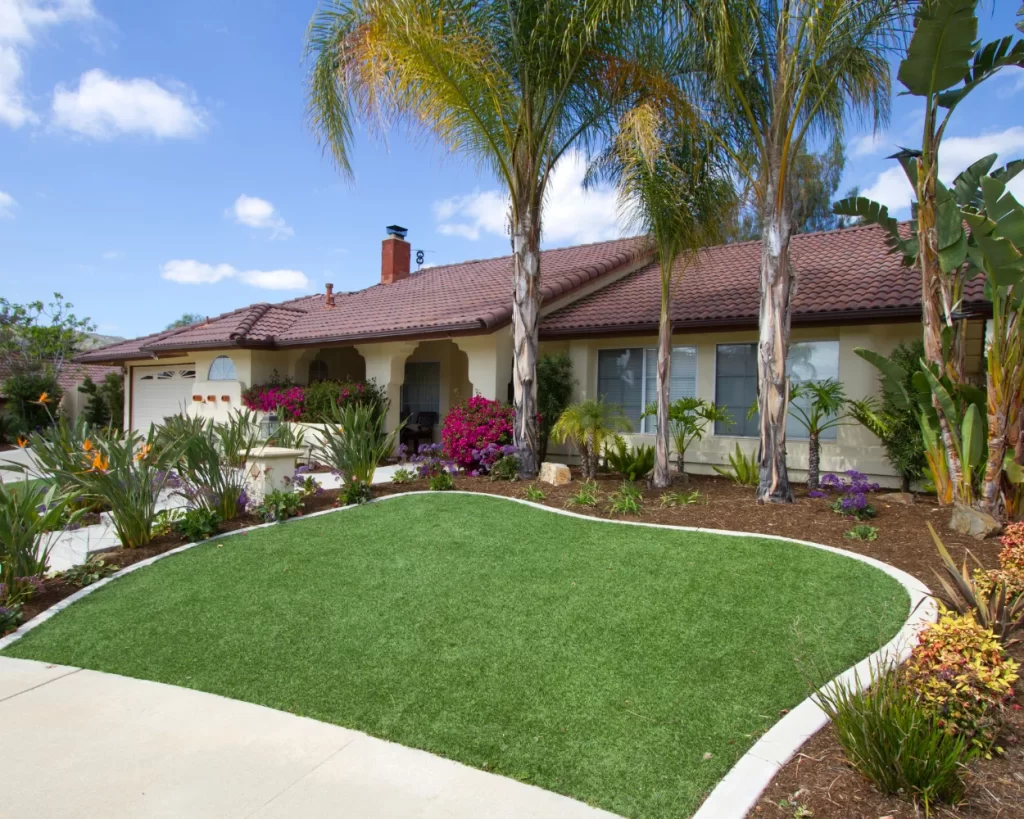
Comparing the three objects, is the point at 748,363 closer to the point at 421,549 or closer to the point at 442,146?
the point at 442,146

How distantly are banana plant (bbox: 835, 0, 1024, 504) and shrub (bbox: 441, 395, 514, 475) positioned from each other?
6.42 m

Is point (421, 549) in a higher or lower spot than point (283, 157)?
lower

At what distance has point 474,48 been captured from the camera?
9.68 metres

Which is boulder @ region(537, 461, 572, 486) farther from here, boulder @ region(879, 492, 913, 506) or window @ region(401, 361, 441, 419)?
window @ region(401, 361, 441, 419)

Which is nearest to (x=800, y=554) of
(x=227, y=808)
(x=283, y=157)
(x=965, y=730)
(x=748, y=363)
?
(x=965, y=730)

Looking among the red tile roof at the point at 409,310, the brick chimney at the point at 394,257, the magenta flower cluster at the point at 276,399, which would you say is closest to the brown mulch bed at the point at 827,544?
the red tile roof at the point at 409,310

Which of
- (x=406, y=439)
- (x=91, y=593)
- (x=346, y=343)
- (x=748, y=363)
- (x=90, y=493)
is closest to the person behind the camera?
(x=91, y=593)

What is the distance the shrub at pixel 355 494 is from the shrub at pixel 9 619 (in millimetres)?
4074

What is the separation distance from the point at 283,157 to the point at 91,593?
9496 millimetres

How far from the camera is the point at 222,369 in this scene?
18.5 metres

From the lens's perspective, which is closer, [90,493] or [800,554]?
[800,554]

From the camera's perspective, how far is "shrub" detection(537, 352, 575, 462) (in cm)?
1320

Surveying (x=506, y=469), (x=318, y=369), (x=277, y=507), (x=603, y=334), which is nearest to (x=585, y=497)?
(x=506, y=469)

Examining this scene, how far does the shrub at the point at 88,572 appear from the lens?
21.5 ft
